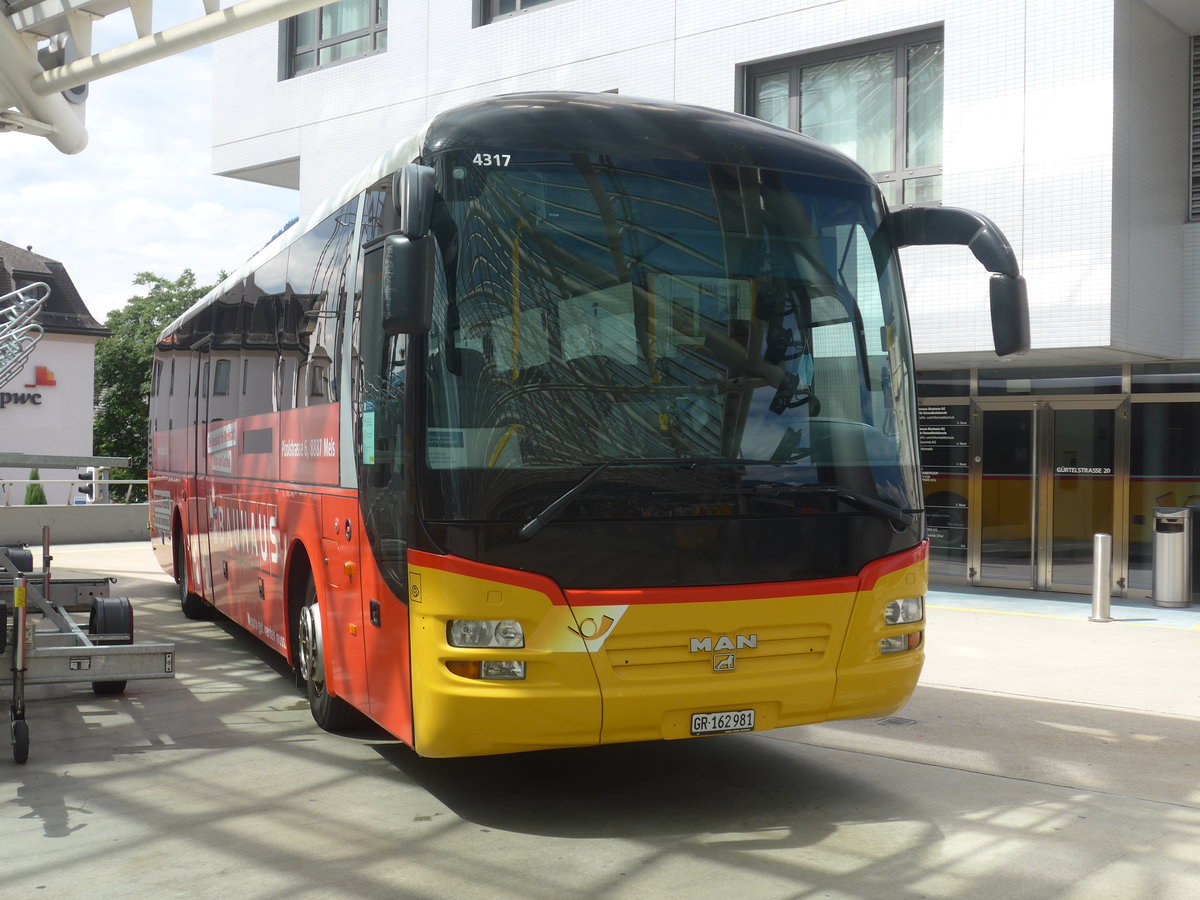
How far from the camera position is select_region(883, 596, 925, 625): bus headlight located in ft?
20.1

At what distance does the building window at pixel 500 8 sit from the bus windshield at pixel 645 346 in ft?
48.8

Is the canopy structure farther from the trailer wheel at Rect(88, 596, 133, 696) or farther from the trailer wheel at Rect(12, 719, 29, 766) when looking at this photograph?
the trailer wheel at Rect(12, 719, 29, 766)

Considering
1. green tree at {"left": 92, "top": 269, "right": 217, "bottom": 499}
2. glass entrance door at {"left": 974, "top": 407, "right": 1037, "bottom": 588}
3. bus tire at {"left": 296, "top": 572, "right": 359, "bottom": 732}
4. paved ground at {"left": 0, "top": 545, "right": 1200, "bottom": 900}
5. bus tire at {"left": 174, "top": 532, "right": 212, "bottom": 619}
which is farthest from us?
green tree at {"left": 92, "top": 269, "right": 217, "bottom": 499}

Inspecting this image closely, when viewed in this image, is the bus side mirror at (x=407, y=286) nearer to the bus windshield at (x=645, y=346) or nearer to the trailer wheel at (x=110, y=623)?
the bus windshield at (x=645, y=346)

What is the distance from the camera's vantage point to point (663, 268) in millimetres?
5727

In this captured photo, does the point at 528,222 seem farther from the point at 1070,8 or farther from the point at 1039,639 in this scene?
the point at 1070,8

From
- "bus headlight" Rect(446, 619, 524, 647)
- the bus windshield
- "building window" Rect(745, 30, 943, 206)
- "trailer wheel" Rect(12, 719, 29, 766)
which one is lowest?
"trailer wheel" Rect(12, 719, 29, 766)

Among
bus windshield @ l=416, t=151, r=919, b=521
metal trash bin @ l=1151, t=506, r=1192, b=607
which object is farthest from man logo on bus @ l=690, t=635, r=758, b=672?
metal trash bin @ l=1151, t=506, r=1192, b=607

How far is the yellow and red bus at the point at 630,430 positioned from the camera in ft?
17.8

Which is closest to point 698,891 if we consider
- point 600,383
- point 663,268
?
point 600,383

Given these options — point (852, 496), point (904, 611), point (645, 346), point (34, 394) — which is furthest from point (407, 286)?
point (34, 394)

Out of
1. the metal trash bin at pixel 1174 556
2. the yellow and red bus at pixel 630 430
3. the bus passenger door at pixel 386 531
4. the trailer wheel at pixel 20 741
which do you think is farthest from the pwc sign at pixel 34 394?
the yellow and red bus at pixel 630 430

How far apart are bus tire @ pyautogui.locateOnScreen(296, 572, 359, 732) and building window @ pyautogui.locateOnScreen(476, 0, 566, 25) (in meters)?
14.1

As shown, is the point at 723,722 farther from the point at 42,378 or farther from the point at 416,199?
the point at 42,378
